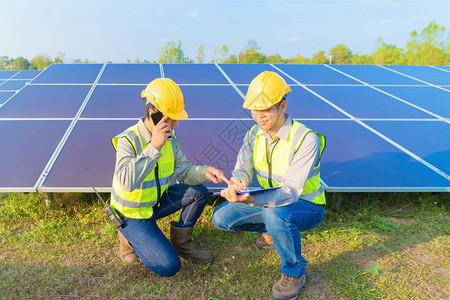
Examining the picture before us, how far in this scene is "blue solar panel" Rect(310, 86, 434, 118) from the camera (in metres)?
6.70

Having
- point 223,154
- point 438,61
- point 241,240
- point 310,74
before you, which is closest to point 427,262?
point 241,240

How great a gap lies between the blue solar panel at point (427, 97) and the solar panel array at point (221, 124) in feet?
0.08

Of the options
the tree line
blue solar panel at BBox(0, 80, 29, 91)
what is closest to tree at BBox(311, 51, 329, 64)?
the tree line

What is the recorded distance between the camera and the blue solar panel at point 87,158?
4.70 meters

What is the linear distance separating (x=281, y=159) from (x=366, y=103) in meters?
4.21

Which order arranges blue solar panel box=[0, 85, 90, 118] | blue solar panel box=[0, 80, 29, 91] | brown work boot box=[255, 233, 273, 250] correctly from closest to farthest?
1. brown work boot box=[255, 233, 273, 250]
2. blue solar panel box=[0, 85, 90, 118]
3. blue solar panel box=[0, 80, 29, 91]

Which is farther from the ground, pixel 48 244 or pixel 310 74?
pixel 310 74

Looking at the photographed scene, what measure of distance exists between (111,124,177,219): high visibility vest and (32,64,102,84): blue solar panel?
4929 millimetres

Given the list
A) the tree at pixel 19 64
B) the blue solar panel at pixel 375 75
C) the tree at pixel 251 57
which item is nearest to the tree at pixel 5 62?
the tree at pixel 19 64

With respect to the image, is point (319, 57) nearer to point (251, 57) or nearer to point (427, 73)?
point (251, 57)

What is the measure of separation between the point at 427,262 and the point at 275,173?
2260mm

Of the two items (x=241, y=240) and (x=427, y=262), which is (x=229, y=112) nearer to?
(x=241, y=240)

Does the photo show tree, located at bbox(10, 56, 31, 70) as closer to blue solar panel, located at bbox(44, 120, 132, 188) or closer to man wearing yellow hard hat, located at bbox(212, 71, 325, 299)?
blue solar panel, located at bbox(44, 120, 132, 188)

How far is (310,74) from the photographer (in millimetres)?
9055
